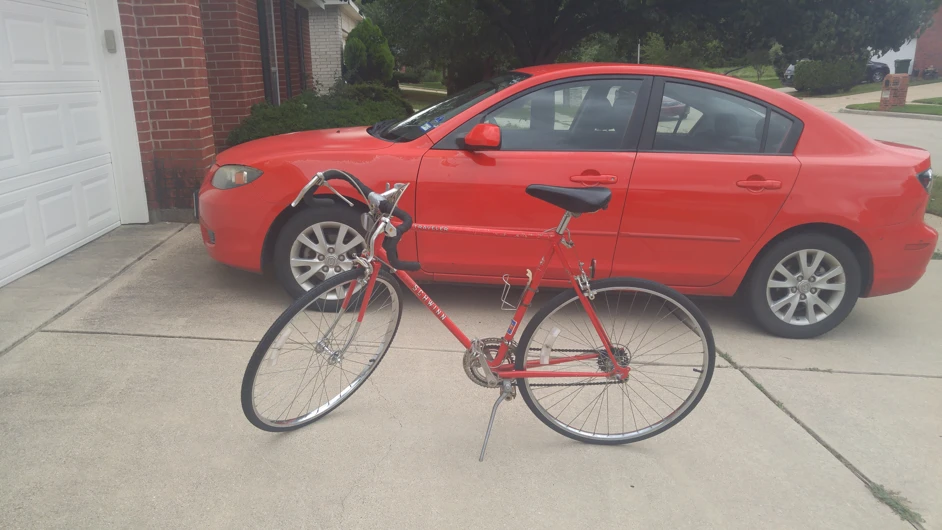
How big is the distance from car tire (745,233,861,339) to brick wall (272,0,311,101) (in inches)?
338

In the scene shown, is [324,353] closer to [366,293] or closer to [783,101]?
[366,293]

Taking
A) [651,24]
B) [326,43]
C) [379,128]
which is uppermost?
[326,43]

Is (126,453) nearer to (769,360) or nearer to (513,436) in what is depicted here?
(513,436)

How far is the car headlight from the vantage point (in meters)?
4.30

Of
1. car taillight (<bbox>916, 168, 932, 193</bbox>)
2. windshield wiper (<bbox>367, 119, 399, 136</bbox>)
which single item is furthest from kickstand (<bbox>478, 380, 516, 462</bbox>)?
car taillight (<bbox>916, 168, 932, 193</bbox>)

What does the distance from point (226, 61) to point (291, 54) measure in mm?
4626

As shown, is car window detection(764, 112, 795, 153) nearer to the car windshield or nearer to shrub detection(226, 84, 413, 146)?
the car windshield

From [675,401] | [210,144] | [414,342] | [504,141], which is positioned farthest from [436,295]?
[210,144]

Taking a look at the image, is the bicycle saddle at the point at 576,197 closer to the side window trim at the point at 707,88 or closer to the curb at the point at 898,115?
the side window trim at the point at 707,88

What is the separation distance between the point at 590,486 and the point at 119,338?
2826 millimetres

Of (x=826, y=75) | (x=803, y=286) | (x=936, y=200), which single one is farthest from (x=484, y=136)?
(x=826, y=75)

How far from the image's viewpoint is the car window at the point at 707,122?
4203 mm

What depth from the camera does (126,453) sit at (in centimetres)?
287

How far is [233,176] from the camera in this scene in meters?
4.35
